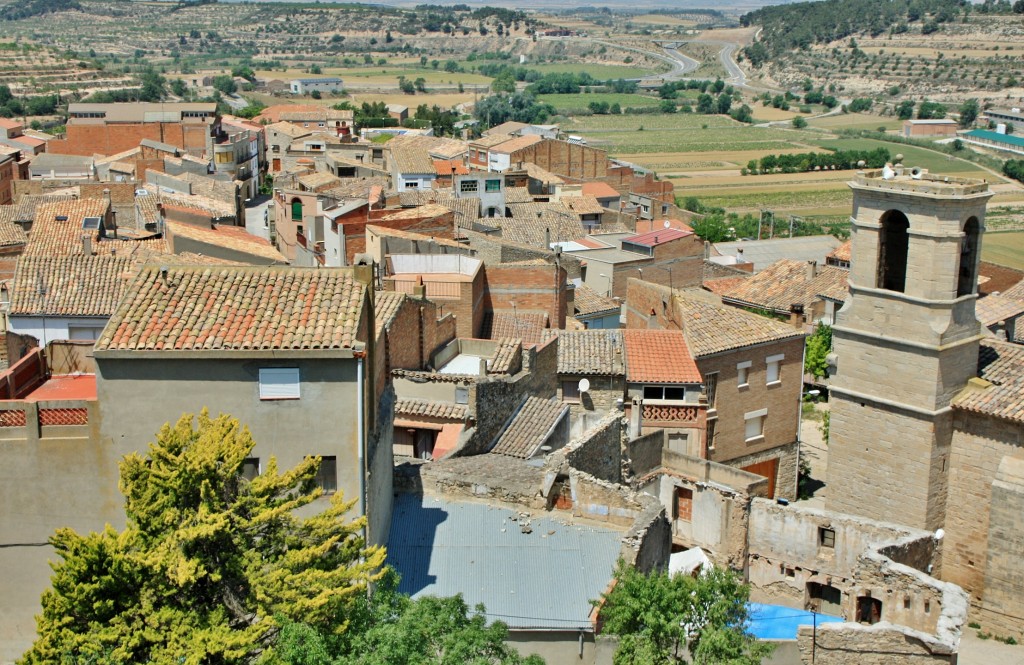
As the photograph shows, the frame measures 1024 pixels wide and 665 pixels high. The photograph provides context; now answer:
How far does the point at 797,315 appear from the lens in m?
43.0

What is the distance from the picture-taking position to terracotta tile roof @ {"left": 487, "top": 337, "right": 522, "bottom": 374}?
26.5m

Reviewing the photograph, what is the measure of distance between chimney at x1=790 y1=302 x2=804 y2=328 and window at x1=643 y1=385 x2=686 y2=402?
11.9 m

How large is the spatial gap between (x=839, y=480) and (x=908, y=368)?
3.20m

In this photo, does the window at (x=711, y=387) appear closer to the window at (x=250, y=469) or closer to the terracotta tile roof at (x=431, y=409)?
the terracotta tile roof at (x=431, y=409)

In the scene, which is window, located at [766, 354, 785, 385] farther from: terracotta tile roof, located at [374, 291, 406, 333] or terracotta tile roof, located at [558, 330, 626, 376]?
terracotta tile roof, located at [374, 291, 406, 333]

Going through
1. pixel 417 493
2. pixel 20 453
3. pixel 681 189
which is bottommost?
pixel 681 189

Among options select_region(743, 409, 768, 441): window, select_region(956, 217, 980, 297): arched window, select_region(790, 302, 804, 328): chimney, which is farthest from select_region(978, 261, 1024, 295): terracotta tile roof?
select_region(956, 217, 980, 297): arched window

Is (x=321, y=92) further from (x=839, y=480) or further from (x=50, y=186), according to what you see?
(x=839, y=480)

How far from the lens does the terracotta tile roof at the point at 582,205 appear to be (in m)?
62.8

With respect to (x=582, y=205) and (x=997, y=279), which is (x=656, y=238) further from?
(x=997, y=279)

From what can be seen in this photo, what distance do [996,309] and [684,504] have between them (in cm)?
1792

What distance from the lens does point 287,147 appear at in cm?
8869

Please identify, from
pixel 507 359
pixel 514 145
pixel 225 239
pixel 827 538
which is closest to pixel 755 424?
pixel 507 359

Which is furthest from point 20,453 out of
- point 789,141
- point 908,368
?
point 789,141
